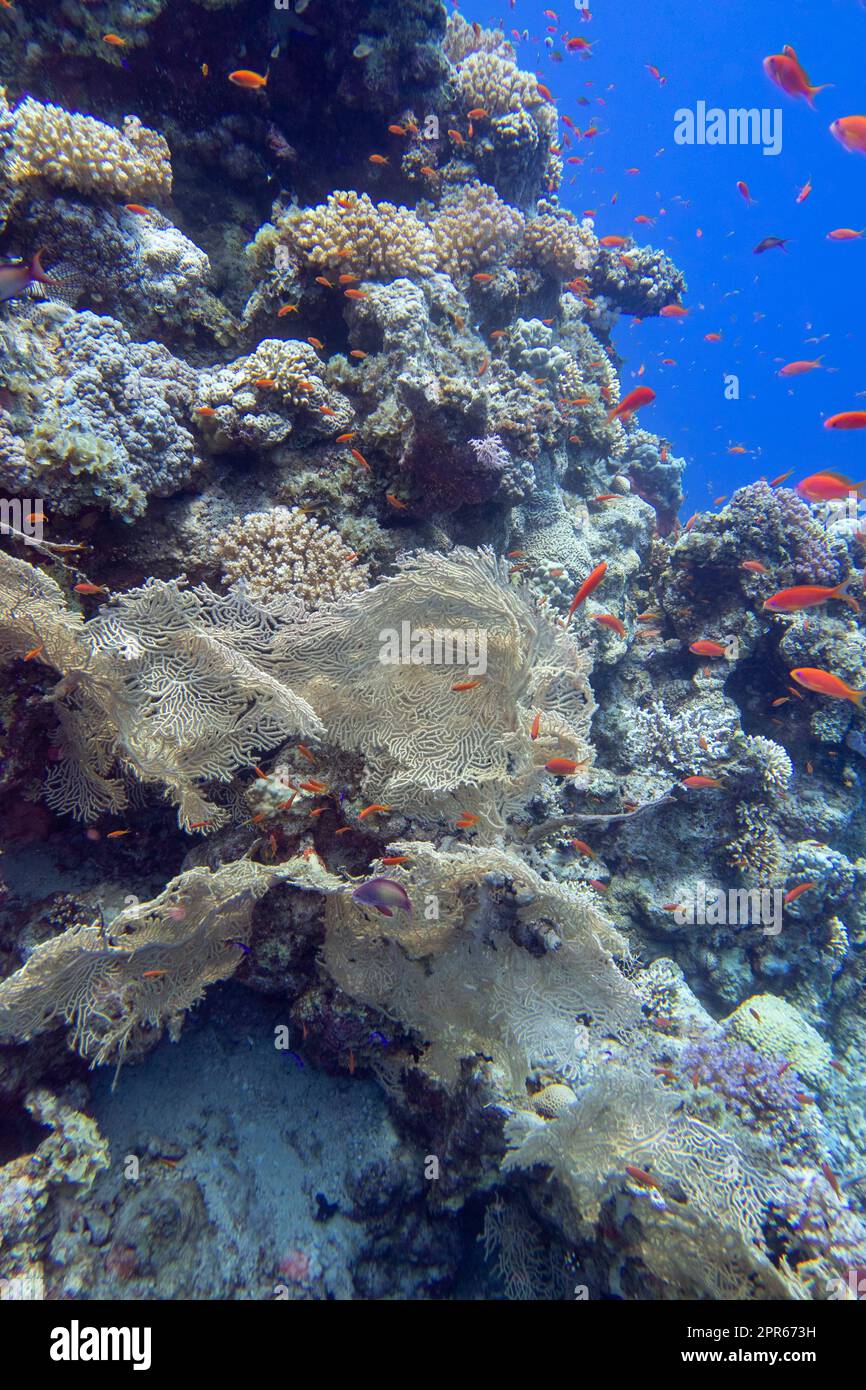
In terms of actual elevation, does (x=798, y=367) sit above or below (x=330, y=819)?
above

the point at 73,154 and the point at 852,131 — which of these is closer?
the point at 73,154

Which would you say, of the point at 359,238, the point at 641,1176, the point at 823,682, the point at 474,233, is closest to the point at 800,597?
the point at 823,682

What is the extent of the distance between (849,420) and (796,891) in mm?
4402

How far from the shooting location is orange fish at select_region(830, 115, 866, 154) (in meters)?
5.60

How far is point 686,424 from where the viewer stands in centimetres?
9306

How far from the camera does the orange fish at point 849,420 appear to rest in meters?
5.33

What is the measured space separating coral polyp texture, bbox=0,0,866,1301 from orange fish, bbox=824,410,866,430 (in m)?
0.58

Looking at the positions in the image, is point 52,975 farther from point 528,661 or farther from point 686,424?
point 686,424

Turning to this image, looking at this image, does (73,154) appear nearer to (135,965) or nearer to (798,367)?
(135,965)

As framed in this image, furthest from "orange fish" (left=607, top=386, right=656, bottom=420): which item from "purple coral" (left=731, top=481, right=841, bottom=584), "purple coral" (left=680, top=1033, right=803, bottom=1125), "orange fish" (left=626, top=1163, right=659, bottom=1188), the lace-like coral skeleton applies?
"orange fish" (left=626, top=1163, right=659, bottom=1188)

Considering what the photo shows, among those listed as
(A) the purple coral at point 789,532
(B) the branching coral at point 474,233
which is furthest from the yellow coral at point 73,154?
(A) the purple coral at point 789,532

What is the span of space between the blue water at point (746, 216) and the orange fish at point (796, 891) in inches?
2611

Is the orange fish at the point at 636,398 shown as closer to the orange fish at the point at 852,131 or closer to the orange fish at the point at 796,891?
the orange fish at the point at 852,131

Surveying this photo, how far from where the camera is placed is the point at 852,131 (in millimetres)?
5699
